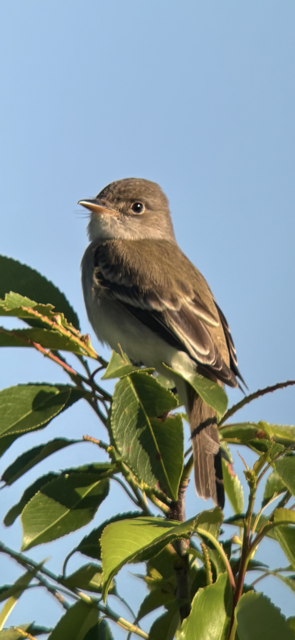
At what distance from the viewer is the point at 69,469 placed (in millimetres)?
2150

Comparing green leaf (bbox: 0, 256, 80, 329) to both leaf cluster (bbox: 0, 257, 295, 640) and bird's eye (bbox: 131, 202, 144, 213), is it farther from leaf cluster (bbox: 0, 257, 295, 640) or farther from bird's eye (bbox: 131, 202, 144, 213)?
bird's eye (bbox: 131, 202, 144, 213)

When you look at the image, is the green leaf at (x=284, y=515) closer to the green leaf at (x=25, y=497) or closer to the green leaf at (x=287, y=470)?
the green leaf at (x=287, y=470)

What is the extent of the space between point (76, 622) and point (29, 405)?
64 centimetres

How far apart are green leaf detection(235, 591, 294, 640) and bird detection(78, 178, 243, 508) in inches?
34.4

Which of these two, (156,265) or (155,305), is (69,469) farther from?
(156,265)

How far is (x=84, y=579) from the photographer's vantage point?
2.04m

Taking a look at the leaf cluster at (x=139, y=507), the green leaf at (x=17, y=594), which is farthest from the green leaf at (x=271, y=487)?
the green leaf at (x=17, y=594)

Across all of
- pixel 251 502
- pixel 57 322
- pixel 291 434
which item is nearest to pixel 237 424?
pixel 291 434

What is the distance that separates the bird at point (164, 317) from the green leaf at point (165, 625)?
61 centimetres

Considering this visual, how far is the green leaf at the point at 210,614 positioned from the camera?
5.09 ft

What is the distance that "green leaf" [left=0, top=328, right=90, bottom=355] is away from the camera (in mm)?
1981

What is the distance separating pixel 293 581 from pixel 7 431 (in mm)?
937

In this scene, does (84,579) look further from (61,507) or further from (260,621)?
(260,621)

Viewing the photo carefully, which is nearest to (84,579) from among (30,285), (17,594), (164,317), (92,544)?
(92,544)
